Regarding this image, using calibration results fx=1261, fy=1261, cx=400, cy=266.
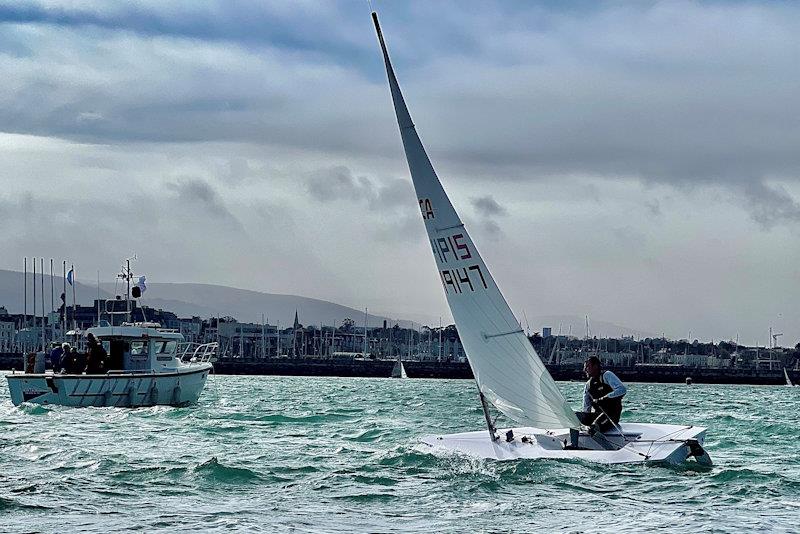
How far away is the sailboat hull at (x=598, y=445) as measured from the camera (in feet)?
62.9

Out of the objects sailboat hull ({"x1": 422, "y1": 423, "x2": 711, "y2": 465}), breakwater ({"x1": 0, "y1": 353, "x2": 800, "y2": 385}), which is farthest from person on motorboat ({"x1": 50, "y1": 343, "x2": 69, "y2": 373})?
breakwater ({"x1": 0, "y1": 353, "x2": 800, "y2": 385})

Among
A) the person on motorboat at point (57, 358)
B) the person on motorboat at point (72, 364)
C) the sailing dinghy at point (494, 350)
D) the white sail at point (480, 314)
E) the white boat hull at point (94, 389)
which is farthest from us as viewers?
the person on motorboat at point (57, 358)

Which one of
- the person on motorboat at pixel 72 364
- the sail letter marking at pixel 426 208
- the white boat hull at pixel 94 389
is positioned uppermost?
the sail letter marking at pixel 426 208

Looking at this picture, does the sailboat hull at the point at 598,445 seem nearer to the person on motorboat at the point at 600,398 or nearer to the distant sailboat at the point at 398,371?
the person on motorboat at the point at 600,398

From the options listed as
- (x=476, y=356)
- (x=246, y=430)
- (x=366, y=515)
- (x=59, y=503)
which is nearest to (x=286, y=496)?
(x=366, y=515)

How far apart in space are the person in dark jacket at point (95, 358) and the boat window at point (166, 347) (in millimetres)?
2307

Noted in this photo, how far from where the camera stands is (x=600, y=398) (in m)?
19.9

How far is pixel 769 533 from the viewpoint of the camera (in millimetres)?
14359

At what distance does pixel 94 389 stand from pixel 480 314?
18638mm

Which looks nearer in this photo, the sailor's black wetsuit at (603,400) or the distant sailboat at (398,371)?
the sailor's black wetsuit at (603,400)

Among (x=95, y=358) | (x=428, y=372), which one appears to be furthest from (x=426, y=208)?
(x=428, y=372)

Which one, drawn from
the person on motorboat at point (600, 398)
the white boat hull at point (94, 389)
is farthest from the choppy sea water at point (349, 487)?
the white boat hull at point (94, 389)

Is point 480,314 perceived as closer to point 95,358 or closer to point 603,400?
point 603,400

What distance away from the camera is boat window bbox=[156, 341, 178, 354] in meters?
39.2
